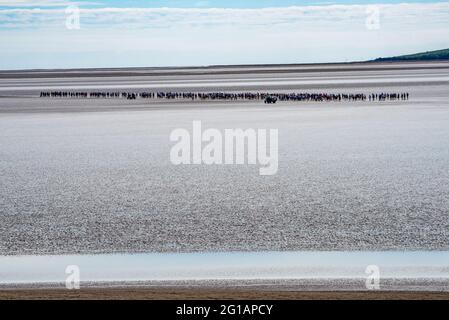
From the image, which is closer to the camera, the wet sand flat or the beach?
the beach

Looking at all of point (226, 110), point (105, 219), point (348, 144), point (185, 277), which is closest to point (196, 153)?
point (348, 144)

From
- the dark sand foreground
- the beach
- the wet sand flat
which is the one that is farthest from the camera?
the wet sand flat

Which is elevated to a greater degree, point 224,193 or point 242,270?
point 224,193

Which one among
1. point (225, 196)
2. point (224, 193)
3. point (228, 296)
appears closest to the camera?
point (228, 296)

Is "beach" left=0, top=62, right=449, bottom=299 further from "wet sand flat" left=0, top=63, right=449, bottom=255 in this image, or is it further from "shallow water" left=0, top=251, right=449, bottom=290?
"shallow water" left=0, top=251, right=449, bottom=290

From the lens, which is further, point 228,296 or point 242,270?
point 242,270

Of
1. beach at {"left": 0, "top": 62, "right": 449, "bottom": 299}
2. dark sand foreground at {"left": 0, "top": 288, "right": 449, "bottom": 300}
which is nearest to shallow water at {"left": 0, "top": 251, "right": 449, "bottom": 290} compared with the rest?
beach at {"left": 0, "top": 62, "right": 449, "bottom": 299}

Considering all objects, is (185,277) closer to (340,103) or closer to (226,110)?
(226,110)

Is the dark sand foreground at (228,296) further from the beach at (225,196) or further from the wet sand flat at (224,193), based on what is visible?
the wet sand flat at (224,193)

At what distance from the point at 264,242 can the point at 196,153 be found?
6189 mm

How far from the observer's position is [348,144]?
13438 millimetres

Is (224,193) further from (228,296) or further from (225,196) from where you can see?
(228,296)

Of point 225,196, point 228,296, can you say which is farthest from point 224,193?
point 228,296

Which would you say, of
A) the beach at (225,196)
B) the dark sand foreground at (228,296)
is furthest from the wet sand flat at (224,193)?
the dark sand foreground at (228,296)
